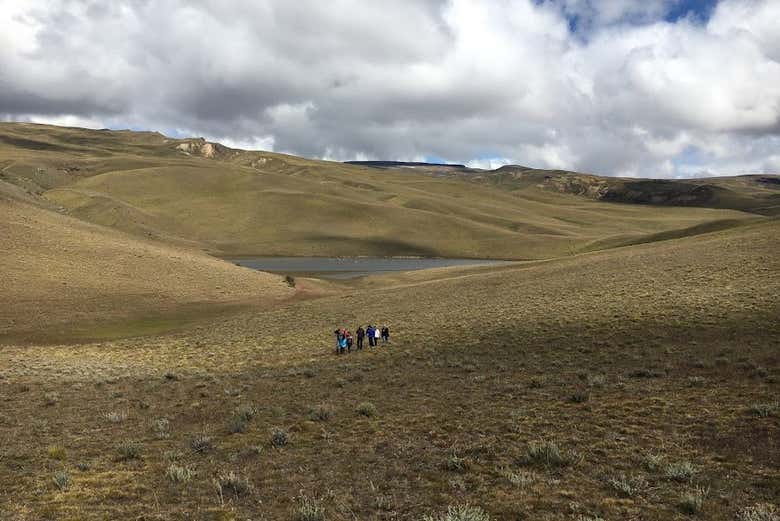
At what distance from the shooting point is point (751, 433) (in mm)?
11688

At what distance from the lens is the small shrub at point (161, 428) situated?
14844mm

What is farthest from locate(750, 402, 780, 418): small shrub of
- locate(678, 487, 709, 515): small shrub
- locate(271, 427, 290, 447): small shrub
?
locate(271, 427, 290, 447): small shrub

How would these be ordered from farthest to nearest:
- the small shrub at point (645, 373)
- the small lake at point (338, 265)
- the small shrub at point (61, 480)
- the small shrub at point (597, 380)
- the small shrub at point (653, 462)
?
1. the small lake at point (338, 265)
2. the small shrub at point (645, 373)
3. the small shrub at point (597, 380)
4. the small shrub at point (61, 480)
5. the small shrub at point (653, 462)

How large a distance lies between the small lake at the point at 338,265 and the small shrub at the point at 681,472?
73.7 meters

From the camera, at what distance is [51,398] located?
64.8 ft

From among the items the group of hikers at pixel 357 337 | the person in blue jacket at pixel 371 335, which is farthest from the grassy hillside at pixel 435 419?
the person in blue jacket at pixel 371 335

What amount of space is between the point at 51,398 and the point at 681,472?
21.4 metres

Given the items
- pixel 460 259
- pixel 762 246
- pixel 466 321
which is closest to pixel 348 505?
pixel 466 321

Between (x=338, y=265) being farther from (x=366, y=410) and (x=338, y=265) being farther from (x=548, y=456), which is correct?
(x=548, y=456)

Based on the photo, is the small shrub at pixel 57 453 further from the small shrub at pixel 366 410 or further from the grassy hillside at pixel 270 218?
the grassy hillside at pixel 270 218

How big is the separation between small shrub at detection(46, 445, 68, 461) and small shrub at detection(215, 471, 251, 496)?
17.3ft

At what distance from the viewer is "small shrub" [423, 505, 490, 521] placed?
805 centimetres

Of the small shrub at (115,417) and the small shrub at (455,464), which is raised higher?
the small shrub at (455,464)

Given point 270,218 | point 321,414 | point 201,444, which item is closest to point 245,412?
point 321,414
